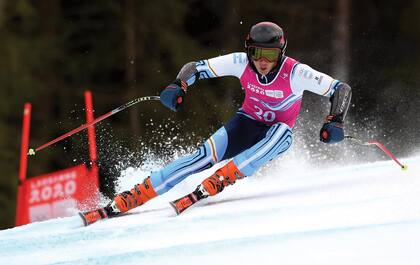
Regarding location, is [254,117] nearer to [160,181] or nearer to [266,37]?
[266,37]

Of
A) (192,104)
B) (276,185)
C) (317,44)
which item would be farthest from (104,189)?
(276,185)

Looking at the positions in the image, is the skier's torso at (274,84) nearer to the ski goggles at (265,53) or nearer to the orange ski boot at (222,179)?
the ski goggles at (265,53)

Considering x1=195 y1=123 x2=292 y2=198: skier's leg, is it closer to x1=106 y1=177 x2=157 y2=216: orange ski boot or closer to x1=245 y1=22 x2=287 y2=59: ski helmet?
x1=106 y1=177 x2=157 y2=216: orange ski boot

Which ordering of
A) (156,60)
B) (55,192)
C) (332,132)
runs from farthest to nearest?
(156,60), (55,192), (332,132)

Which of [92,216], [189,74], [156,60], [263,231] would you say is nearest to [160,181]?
[92,216]

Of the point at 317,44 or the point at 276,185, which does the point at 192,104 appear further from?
the point at 276,185

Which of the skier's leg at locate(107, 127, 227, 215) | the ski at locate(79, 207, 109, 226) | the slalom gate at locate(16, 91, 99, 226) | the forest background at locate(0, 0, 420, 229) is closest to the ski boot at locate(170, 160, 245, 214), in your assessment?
the skier's leg at locate(107, 127, 227, 215)

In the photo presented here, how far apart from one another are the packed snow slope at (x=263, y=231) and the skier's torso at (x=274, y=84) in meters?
0.47

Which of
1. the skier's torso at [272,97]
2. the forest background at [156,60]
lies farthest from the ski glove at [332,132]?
the forest background at [156,60]

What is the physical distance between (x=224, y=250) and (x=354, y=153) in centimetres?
625

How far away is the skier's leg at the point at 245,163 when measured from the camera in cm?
455

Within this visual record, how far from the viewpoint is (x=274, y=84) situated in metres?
4.75

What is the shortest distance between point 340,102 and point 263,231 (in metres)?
1.35

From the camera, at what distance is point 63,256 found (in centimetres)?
344
